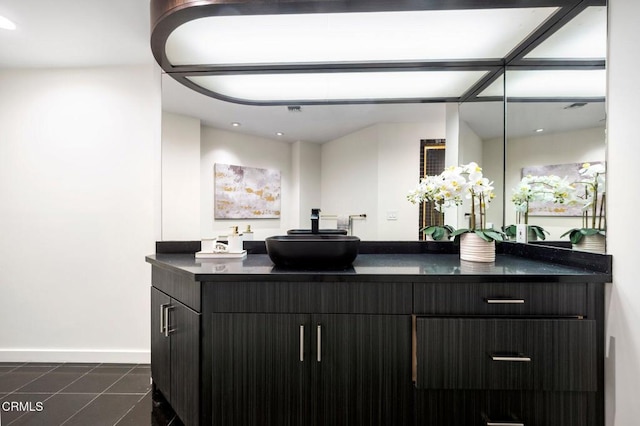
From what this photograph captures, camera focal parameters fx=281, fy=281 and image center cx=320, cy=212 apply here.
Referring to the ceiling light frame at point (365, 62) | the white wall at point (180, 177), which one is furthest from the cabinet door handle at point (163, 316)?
the ceiling light frame at point (365, 62)

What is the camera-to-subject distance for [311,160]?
1.99m

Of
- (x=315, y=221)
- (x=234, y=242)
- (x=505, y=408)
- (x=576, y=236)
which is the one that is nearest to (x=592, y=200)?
(x=576, y=236)

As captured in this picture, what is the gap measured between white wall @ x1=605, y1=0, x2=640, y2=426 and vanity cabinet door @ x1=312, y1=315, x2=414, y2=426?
838mm

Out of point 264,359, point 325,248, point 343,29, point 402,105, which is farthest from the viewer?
point 402,105

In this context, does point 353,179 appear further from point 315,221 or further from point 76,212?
point 76,212

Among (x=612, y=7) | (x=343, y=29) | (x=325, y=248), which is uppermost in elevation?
(x=343, y=29)

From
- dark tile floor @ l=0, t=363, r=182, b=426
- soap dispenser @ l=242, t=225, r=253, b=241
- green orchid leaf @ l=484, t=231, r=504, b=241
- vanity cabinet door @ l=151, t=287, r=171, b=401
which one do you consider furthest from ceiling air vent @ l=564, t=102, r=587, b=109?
dark tile floor @ l=0, t=363, r=182, b=426

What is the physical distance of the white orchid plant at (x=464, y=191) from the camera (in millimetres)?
1627

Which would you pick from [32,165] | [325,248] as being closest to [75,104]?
[32,165]

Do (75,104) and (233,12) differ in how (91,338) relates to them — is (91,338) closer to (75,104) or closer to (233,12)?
(75,104)

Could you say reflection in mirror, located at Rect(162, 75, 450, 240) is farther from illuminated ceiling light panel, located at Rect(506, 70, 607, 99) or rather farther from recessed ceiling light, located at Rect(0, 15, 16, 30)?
recessed ceiling light, located at Rect(0, 15, 16, 30)

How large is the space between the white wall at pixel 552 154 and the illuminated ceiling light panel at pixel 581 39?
36 cm

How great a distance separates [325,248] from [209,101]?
1422 millimetres

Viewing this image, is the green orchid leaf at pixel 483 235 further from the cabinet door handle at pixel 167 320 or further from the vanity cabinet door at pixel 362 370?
the cabinet door handle at pixel 167 320
